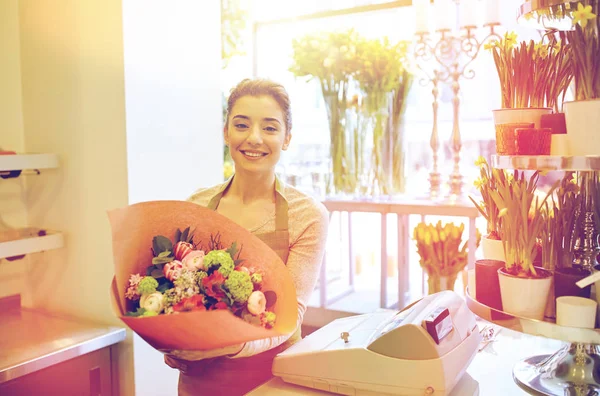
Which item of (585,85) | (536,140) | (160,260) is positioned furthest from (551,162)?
(160,260)

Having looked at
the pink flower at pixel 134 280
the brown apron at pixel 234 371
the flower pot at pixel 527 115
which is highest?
the flower pot at pixel 527 115

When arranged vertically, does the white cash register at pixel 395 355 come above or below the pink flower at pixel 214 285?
below

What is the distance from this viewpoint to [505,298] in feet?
3.89

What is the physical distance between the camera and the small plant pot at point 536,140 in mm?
1133

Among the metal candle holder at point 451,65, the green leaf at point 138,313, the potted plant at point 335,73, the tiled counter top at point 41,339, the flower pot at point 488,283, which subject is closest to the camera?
the green leaf at point 138,313

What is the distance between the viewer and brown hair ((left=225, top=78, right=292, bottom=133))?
1.46m

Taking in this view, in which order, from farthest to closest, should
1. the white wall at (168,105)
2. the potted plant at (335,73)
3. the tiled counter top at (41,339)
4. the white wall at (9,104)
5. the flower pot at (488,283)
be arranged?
the potted plant at (335,73) → the white wall at (9,104) → the white wall at (168,105) → the tiled counter top at (41,339) → the flower pot at (488,283)

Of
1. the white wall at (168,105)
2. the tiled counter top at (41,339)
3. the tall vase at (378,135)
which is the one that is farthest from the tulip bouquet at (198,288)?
the tall vase at (378,135)

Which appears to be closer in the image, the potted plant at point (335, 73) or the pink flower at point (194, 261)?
the pink flower at point (194, 261)

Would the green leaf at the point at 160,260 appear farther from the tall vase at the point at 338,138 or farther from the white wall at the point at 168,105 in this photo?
the tall vase at the point at 338,138

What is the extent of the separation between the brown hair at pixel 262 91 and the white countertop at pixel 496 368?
659 millimetres

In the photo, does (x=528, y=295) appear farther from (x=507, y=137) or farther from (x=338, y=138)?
(x=338, y=138)

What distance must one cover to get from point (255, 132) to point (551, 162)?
68 cm

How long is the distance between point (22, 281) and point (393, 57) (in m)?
1.75
